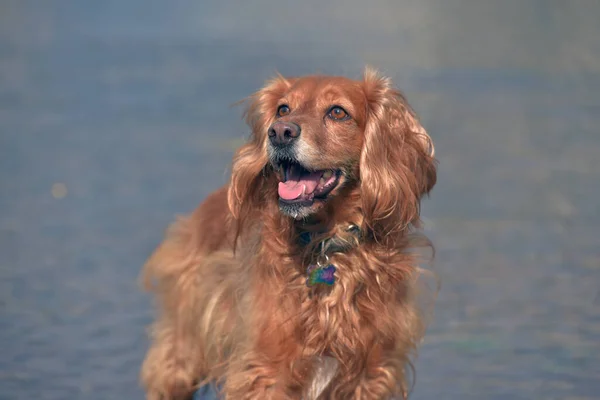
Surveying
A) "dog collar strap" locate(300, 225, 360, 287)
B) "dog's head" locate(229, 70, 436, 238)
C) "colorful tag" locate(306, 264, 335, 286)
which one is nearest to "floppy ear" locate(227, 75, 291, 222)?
"dog's head" locate(229, 70, 436, 238)

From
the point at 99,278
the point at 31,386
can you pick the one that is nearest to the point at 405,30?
the point at 99,278

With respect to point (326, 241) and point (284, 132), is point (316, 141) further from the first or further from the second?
point (326, 241)

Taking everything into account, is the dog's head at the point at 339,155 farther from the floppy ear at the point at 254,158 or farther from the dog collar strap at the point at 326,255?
the dog collar strap at the point at 326,255

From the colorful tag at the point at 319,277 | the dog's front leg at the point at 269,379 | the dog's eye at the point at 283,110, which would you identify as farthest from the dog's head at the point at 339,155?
the dog's front leg at the point at 269,379

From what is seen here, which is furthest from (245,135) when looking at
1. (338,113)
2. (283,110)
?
(338,113)

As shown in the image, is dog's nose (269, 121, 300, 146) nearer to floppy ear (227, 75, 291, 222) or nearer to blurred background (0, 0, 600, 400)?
floppy ear (227, 75, 291, 222)

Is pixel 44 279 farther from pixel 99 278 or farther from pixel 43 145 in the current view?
pixel 43 145

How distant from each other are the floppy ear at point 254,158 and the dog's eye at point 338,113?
1.01 feet

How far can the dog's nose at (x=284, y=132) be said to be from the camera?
4.95 metres

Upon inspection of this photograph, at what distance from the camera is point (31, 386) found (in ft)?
22.2

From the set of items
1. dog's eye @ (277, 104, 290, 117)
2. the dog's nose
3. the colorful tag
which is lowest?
the colorful tag

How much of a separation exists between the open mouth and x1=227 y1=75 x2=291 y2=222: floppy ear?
0.40 feet

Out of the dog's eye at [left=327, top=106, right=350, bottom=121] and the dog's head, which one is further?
the dog's eye at [left=327, top=106, right=350, bottom=121]

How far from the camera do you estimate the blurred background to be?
7383 mm
